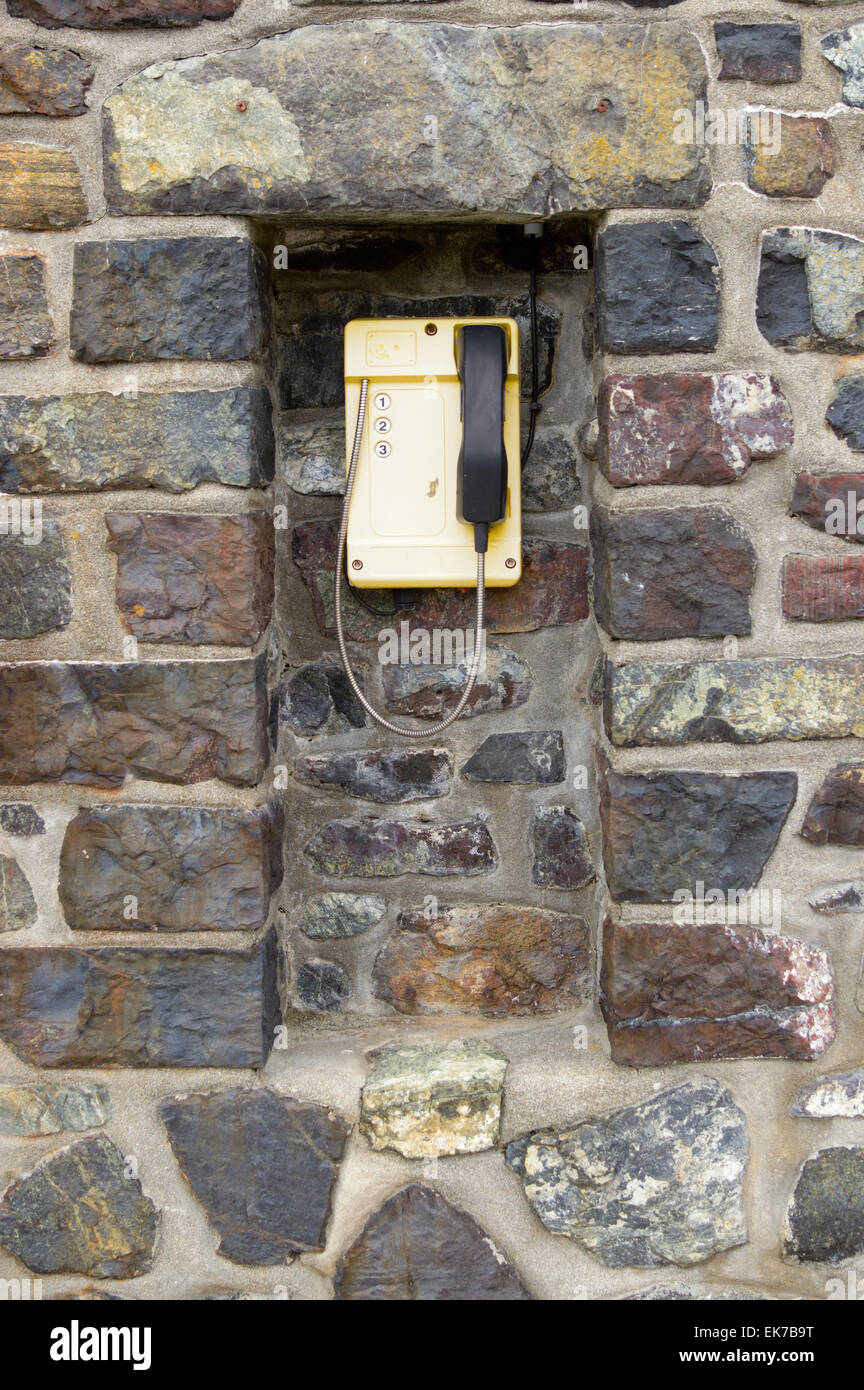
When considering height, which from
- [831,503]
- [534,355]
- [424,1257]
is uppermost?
[534,355]

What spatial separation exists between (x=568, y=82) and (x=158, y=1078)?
1.59m

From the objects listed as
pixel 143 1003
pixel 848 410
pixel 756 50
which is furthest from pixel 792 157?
pixel 143 1003

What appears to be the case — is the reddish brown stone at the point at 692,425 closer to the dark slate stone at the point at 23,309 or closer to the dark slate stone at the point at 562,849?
the dark slate stone at the point at 562,849

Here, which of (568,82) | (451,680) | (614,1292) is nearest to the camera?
(568,82)

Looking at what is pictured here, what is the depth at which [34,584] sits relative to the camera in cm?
164

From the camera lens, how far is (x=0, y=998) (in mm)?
1682

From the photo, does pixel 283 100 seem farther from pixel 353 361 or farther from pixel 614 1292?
pixel 614 1292

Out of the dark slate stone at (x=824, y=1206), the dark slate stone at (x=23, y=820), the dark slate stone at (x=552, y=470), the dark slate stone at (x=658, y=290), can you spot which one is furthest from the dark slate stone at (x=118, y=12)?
the dark slate stone at (x=824, y=1206)

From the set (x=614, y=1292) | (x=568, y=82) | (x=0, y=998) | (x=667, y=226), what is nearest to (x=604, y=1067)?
(x=614, y=1292)

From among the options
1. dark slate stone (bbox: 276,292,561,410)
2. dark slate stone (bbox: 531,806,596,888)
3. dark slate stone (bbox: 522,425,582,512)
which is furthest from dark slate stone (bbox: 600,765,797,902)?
dark slate stone (bbox: 276,292,561,410)

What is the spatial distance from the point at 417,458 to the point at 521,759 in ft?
1.72

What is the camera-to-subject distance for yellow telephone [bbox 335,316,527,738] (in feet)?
5.53

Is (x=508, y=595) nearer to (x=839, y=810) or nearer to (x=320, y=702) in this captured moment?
(x=320, y=702)

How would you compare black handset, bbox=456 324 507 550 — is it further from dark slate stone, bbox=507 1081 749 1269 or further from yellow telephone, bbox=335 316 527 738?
dark slate stone, bbox=507 1081 749 1269
